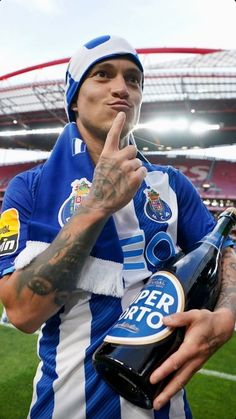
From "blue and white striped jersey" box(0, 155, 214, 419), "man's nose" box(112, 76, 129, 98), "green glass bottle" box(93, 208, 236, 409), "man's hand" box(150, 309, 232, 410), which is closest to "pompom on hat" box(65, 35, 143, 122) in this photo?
"man's nose" box(112, 76, 129, 98)

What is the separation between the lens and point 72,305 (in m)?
0.94

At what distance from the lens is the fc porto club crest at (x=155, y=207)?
1050 millimetres

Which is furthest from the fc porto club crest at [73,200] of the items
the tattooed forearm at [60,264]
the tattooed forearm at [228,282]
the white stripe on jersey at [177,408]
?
the white stripe on jersey at [177,408]

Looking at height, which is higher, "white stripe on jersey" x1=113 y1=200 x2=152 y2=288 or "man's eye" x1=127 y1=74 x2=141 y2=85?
"man's eye" x1=127 y1=74 x2=141 y2=85

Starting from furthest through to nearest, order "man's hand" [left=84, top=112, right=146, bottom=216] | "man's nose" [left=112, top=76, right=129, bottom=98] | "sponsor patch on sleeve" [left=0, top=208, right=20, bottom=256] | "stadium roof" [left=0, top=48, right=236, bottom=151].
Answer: "stadium roof" [left=0, top=48, right=236, bottom=151] → "man's nose" [left=112, top=76, right=129, bottom=98] → "sponsor patch on sleeve" [left=0, top=208, right=20, bottom=256] → "man's hand" [left=84, top=112, right=146, bottom=216]

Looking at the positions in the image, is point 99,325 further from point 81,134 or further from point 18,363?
point 18,363

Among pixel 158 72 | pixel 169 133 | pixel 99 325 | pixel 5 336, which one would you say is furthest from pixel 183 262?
pixel 169 133

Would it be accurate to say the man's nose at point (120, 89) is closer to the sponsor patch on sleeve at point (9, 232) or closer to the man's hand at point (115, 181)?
the man's hand at point (115, 181)

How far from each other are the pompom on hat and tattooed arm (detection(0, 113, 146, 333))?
0.48m

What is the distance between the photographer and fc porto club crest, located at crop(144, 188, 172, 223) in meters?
1.05

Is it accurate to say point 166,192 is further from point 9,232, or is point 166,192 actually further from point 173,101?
point 173,101

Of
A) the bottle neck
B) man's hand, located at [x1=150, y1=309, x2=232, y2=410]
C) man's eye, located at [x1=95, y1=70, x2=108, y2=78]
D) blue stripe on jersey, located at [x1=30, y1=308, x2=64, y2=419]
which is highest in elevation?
man's eye, located at [x1=95, y1=70, x2=108, y2=78]

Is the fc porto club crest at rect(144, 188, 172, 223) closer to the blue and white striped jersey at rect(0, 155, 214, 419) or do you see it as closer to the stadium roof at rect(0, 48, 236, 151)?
the blue and white striped jersey at rect(0, 155, 214, 419)

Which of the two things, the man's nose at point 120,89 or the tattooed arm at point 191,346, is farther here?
the man's nose at point 120,89
